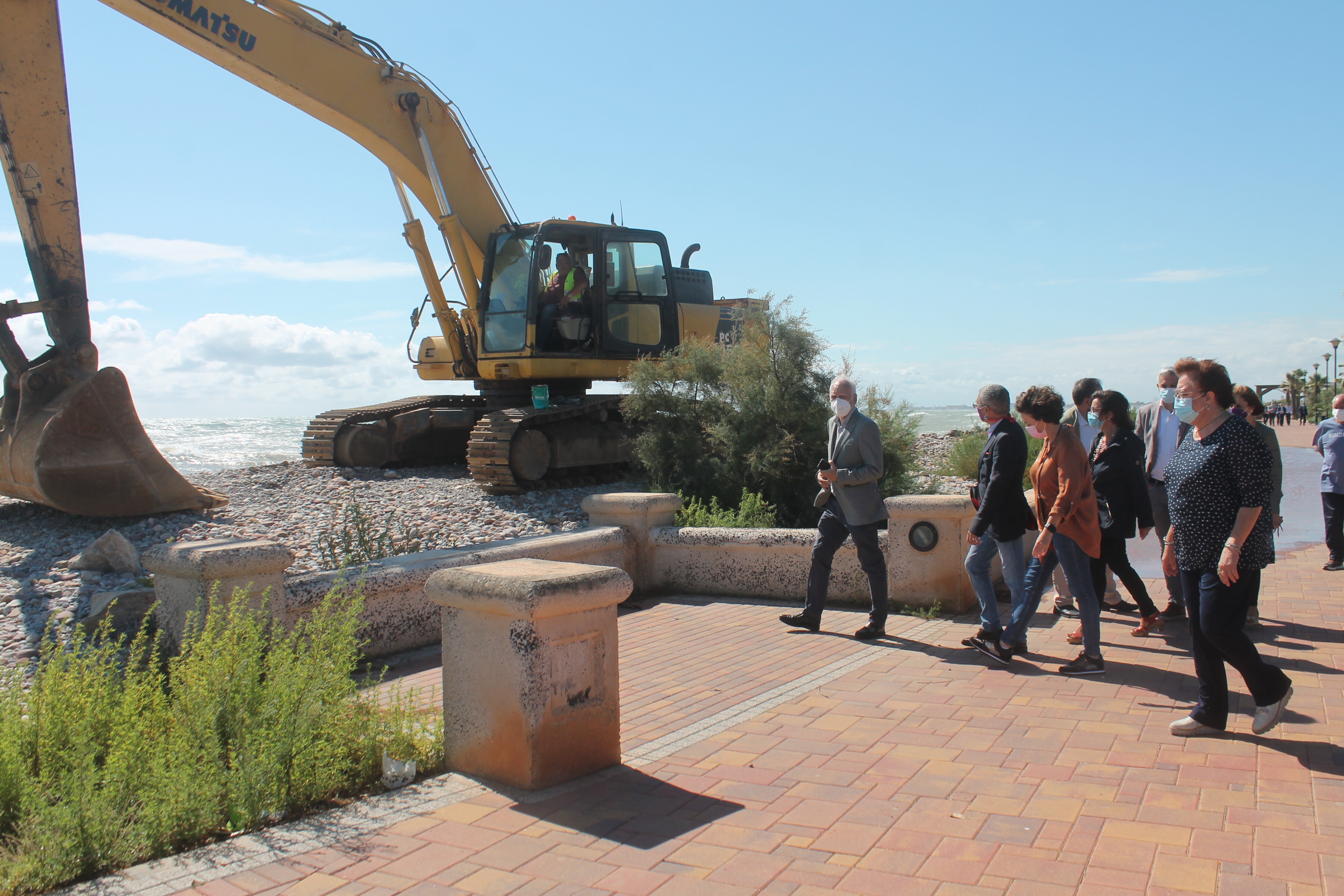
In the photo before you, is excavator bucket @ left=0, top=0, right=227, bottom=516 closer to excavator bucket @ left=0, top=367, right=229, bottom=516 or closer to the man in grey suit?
excavator bucket @ left=0, top=367, right=229, bottom=516

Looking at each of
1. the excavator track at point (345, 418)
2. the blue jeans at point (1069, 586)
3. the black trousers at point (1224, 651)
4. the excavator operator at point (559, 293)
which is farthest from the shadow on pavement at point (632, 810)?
the excavator track at point (345, 418)

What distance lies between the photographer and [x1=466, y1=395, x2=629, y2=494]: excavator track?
12133 millimetres

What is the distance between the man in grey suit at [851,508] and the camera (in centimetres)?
616

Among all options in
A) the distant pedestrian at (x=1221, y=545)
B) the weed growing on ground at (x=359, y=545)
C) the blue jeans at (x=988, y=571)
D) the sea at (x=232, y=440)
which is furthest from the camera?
the sea at (x=232, y=440)

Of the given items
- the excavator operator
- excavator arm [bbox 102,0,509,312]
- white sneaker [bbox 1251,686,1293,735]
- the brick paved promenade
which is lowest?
the brick paved promenade

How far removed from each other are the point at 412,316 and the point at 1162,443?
1106cm

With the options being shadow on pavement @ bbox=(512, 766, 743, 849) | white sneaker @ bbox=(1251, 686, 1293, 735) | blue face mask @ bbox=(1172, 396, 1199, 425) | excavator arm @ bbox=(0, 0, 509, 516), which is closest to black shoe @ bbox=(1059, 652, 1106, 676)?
white sneaker @ bbox=(1251, 686, 1293, 735)

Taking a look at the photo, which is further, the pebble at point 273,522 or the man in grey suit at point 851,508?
the pebble at point 273,522

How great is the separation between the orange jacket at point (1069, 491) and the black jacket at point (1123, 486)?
648 mm

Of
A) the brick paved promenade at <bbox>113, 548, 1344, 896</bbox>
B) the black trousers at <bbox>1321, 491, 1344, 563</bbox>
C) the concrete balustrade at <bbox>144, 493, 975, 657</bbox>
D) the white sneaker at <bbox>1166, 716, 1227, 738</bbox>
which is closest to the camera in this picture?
the brick paved promenade at <bbox>113, 548, 1344, 896</bbox>

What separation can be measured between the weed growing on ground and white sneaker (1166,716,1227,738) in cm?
540

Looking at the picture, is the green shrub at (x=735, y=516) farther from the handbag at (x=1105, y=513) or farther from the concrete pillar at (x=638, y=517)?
the handbag at (x=1105, y=513)

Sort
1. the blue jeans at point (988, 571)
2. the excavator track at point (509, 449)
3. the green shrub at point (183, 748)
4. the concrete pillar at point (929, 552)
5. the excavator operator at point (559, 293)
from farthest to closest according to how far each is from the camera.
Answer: the excavator operator at point (559, 293) → the excavator track at point (509, 449) → the concrete pillar at point (929, 552) → the blue jeans at point (988, 571) → the green shrub at point (183, 748)

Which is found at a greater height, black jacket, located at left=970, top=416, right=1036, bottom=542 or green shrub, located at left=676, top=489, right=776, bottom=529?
black jacket, located at left=970, top=416, right=1036, bottom=542
